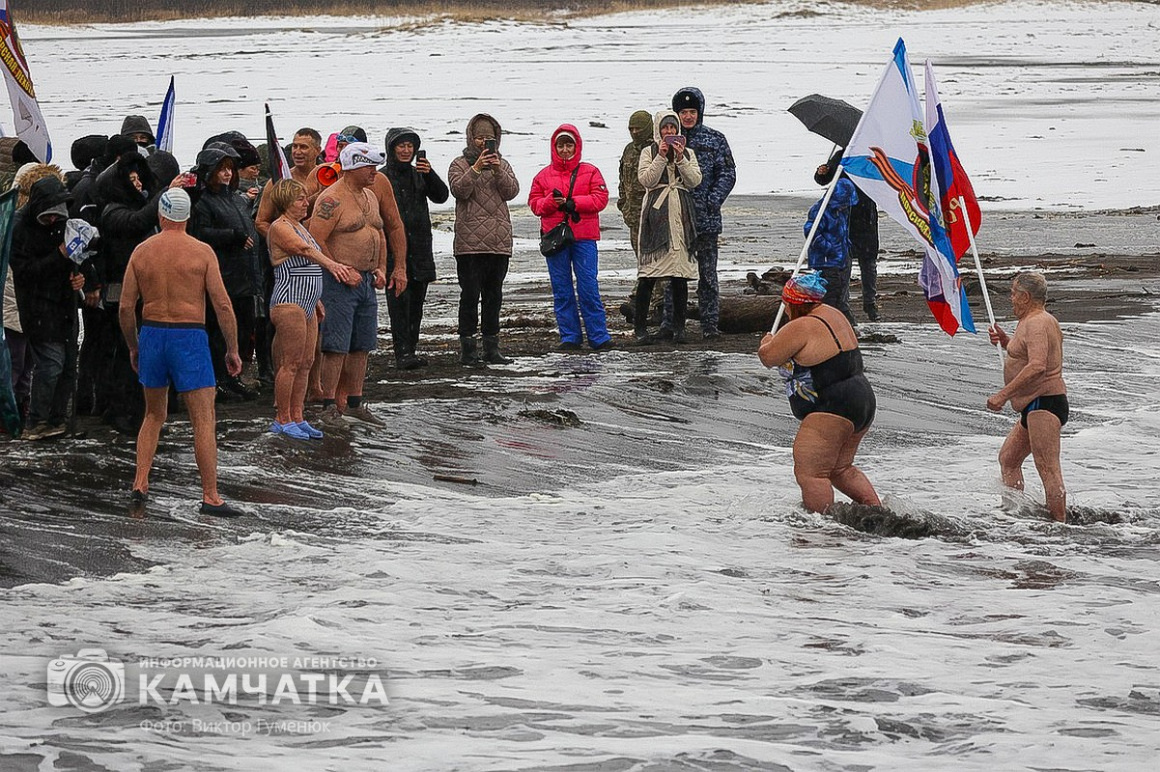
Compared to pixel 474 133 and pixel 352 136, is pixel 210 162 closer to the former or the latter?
pixel 352 136

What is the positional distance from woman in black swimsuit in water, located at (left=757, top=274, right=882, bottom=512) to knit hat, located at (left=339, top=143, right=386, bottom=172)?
10.2 feet

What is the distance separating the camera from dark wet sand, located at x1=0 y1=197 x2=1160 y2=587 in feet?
27.2

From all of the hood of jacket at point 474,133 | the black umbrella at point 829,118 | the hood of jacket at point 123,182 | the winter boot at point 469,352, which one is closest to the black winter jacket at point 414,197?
the hood of jacket at point 474,133

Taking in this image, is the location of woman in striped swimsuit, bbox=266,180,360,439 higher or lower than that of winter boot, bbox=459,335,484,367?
higher

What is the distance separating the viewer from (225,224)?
35.5 feet

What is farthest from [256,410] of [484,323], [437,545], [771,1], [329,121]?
[771,1]

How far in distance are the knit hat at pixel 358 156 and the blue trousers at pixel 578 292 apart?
255 cm

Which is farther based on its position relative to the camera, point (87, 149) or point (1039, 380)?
point (87, 149)

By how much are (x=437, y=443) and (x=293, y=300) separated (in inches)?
52.0

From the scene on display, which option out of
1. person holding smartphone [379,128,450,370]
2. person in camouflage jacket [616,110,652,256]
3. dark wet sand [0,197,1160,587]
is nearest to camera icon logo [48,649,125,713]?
dark wet sand [0,197,1160,587]

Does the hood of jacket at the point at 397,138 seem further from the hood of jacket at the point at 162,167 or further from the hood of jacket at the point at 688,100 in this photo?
the hood of jacket at the point at 688,100

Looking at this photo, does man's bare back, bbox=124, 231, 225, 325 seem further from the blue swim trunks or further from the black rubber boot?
the black rubber boot

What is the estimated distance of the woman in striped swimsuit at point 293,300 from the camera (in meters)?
9.97

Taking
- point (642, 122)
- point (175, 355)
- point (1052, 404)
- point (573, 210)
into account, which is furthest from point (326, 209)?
point (1052, 404)
